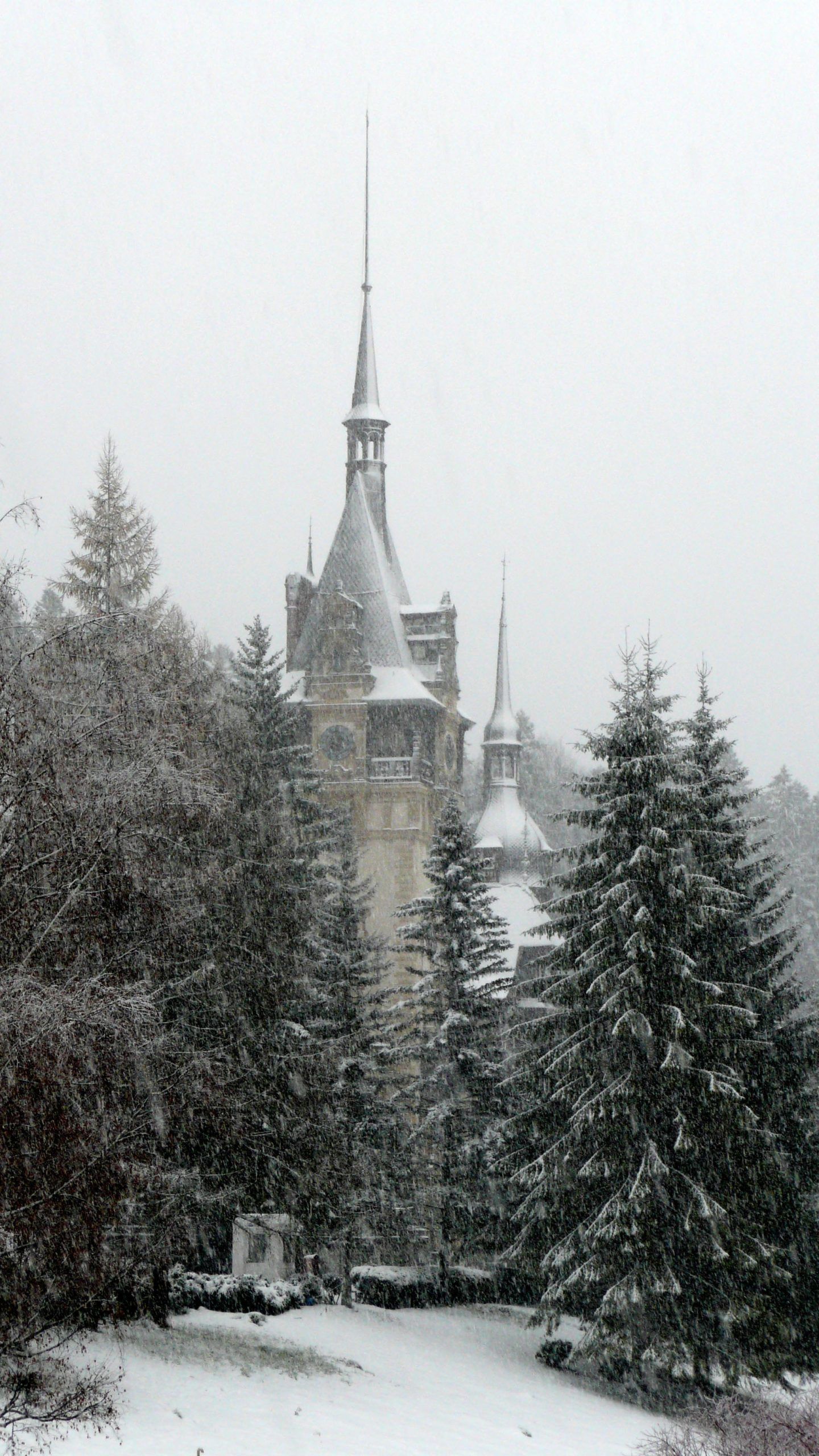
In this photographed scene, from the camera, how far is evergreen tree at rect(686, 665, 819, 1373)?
65.7 ft

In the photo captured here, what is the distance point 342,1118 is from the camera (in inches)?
898

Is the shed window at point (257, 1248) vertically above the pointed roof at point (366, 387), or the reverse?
the pointed roof at point (366, 387)

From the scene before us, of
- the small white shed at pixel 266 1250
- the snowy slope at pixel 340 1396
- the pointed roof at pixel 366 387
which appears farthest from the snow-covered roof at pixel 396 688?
the snowy slope at pixel 340 1396

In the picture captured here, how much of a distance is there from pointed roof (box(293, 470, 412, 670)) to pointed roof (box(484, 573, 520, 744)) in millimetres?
6766

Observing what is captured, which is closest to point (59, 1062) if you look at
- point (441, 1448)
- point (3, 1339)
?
point (3, 1339)

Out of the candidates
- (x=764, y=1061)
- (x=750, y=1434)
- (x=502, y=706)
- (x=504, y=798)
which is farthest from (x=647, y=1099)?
(x=502, y=706)

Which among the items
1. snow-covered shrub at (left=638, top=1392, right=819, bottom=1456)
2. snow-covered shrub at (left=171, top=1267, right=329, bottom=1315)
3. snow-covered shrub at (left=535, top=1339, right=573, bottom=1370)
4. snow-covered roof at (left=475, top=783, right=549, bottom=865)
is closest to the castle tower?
snow-covered roof at (left=475, top=783, right=549, bottom=865)

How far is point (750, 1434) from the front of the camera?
1152cm

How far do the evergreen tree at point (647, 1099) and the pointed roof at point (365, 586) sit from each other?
3133 centimetres

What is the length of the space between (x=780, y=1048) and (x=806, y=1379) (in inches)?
185

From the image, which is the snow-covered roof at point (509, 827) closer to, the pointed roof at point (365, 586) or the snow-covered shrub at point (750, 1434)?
the pointed roof at point (365, 586)

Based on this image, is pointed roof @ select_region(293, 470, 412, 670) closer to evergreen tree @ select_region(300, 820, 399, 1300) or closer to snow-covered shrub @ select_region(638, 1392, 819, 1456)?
evergreen tree @ select_region(300, 820, 399, 1300)

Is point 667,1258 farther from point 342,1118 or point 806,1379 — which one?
point 342,1118

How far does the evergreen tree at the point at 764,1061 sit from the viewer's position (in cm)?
2003
